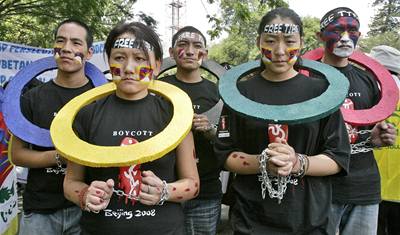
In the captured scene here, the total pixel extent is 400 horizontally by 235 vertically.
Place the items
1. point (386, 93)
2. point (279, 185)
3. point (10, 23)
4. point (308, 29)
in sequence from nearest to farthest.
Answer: point (279, 185), point (386, 93), point (10, 23), point (308, 29)

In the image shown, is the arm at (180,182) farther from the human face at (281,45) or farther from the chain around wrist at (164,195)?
the human face at (281,45)

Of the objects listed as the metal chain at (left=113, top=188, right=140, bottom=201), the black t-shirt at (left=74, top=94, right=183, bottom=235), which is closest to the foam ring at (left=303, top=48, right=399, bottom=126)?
the black t-shirt at (left=74, top=94, right=183, bottom=235)

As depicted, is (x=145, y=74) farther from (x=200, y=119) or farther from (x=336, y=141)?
(x=336, y=141)

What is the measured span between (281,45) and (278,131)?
1.78ft

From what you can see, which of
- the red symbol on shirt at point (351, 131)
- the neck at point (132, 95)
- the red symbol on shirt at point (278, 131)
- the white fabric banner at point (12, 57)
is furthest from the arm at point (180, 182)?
the white fabric banner at point (12, 57)

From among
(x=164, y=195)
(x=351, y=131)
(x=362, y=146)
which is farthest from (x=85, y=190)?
(x=362, y=146)

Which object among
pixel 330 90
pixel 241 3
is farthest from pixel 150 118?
pixel 241 3

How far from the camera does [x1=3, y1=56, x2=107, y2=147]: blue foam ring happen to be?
2846 mm

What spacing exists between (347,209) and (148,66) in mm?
1999

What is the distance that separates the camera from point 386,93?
126 inches

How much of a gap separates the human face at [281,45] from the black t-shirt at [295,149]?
101 mm

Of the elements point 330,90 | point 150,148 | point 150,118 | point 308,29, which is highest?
point 308,29

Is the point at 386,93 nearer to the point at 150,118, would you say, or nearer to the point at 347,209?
the point at 347,209

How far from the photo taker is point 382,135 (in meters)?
3.08
